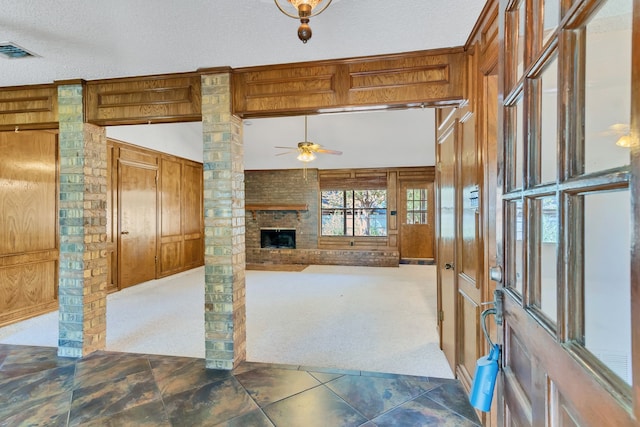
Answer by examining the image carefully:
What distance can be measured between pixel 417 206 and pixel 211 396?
23.5ft

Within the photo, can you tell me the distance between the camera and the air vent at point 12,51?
216 cm

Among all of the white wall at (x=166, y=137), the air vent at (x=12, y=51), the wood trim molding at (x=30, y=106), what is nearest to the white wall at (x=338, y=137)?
the white wall at (x=166, y=137)

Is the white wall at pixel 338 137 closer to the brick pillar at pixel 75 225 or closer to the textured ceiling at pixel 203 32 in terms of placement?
the brick pillar at pixel 75 225

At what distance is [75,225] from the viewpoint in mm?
2758

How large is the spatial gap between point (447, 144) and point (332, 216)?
5.99 meters

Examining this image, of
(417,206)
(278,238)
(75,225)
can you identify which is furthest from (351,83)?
(278,238)

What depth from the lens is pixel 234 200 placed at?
2.56 m

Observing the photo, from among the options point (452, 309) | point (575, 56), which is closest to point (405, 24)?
point (575, 56)

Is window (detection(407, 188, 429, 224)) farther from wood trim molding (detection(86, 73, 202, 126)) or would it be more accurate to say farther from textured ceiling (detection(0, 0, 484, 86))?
wood trim molding (detection(86, 73, 202, 126))

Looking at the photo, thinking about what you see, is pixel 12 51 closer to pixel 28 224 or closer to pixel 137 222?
pixel 28 224

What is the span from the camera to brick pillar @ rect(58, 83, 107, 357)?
276 cm

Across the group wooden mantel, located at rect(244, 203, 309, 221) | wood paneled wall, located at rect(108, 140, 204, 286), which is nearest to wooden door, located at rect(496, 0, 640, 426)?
wood paneled wall, located at rect(108, 140, 204, 286)

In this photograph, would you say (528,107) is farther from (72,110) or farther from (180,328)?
(180,328)

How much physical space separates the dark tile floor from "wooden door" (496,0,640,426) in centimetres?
133
